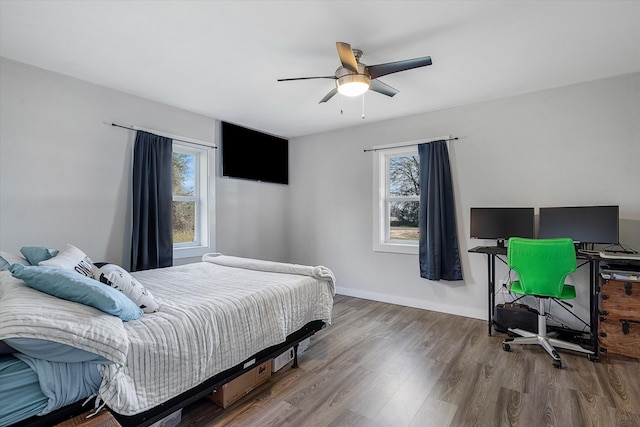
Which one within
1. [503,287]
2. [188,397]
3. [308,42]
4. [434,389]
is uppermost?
[308,42]

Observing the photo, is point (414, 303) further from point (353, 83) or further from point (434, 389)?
point (353, 83)

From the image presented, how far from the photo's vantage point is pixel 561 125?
309 cm

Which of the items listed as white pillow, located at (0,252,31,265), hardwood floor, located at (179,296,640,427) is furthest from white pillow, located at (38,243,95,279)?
hardwood floor, located at (179,296,640,427)

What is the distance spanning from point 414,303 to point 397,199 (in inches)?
57.4

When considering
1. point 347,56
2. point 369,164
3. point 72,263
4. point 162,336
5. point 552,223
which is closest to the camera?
point 162,336

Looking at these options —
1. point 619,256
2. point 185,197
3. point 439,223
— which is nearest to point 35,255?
point 185,197

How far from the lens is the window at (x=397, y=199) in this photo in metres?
4.14

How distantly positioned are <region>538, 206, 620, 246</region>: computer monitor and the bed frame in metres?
2.46

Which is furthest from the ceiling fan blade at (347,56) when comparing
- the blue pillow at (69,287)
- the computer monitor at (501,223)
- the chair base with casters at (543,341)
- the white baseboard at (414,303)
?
the white baseboard at (414,303)

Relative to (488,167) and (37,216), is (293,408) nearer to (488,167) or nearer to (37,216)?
(37,216)

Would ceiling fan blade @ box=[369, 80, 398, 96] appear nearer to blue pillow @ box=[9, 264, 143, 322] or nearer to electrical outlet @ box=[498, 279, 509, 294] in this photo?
blue pillow @ box=[9, 264, 143, 322]

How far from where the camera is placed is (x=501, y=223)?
3178 mm

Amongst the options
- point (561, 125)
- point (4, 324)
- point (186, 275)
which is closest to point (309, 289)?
point (186, 275)

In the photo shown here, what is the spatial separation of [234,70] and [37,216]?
7.23ft
